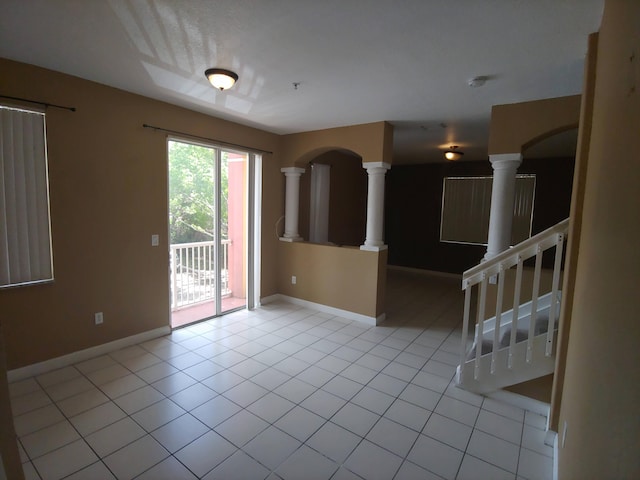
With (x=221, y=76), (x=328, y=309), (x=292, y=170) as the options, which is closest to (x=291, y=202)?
(x=292, y=170)

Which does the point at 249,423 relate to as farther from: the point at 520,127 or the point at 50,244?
the point at 520,127

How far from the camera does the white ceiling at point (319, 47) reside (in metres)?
1.78

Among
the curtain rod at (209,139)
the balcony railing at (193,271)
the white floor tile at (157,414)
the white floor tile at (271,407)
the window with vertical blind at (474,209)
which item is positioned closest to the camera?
the white floor tile at (157,414)

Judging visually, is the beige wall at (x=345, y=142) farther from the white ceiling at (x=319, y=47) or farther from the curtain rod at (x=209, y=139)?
the white ceiling at (x=319, y=47)

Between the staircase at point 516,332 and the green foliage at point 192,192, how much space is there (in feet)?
10.5

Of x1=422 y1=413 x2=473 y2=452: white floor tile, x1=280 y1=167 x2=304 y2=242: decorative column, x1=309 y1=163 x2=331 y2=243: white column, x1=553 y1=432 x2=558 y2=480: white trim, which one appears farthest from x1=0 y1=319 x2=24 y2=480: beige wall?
x1=309 y1=163 x2=331 y2=243: white column

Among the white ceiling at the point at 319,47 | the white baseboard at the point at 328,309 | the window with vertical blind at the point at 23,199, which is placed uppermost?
the white ceiling at the point at 319,47

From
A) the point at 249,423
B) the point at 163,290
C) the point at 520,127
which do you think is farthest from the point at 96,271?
the point at 520,127

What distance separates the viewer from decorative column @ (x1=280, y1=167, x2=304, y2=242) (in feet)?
16.3

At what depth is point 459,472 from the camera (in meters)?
1.87

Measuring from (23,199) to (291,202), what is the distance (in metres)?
3.13

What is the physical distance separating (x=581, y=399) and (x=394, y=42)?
7.25 ft

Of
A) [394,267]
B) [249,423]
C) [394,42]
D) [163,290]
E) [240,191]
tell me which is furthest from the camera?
[394,267]

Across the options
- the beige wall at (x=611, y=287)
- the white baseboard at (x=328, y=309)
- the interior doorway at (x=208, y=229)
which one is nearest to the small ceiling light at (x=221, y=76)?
the interior doorway at (x=208, y=229)
